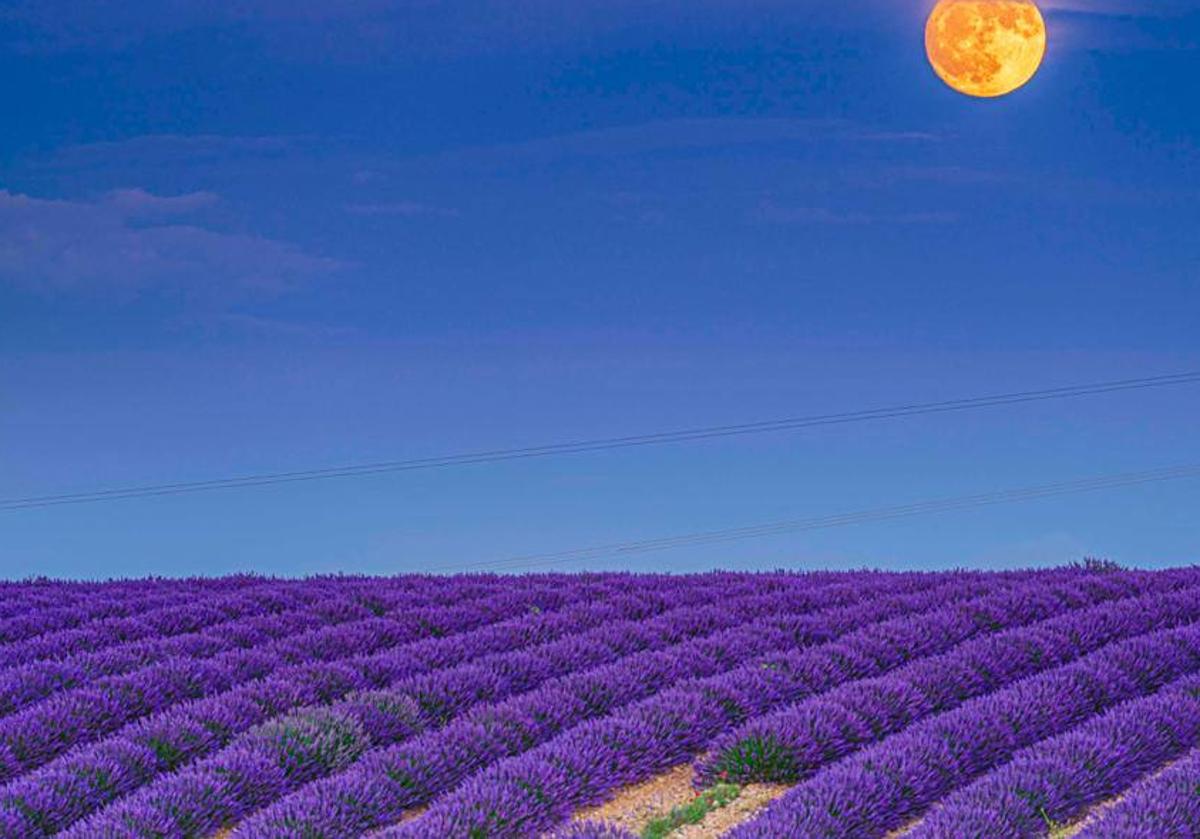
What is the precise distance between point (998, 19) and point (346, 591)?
32.4 ft

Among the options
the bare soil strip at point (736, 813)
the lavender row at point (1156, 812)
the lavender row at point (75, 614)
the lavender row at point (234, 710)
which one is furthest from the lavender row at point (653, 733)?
the lavender row at point (75, 614)

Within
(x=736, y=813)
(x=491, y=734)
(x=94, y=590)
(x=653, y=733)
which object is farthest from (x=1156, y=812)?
(x=94, y=590)

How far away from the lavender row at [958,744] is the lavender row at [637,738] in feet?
3.67

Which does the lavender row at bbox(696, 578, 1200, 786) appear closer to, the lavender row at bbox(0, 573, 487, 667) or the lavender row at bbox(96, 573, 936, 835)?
the lavender row at bbox(96, 573, 936, 835)

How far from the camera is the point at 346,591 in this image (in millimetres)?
14469

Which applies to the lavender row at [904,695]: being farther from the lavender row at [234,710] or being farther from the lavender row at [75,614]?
the lavender row at [75,614]

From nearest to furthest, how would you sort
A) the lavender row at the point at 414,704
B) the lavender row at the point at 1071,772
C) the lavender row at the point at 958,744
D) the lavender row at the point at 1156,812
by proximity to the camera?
the lavender row at the point at 1156,812
the lavender row at the point at 1071,772
the lavender row at the point at 958,744
the lavender row at the point at 414,704

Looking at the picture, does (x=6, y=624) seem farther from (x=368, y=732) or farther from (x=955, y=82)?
(x=955, y=82)

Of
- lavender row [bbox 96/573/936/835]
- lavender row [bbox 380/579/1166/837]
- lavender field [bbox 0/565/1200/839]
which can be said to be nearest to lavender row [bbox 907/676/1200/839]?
lavender field [bbox 0/565/1200/839]

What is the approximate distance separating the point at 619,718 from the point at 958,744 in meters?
1.96

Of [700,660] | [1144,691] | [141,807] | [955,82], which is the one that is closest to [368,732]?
[141,807]

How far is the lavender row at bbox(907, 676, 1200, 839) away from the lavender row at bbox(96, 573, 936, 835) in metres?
2.82

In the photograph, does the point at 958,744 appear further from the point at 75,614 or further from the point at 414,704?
the point at 75,614

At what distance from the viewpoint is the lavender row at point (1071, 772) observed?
6.43 m
